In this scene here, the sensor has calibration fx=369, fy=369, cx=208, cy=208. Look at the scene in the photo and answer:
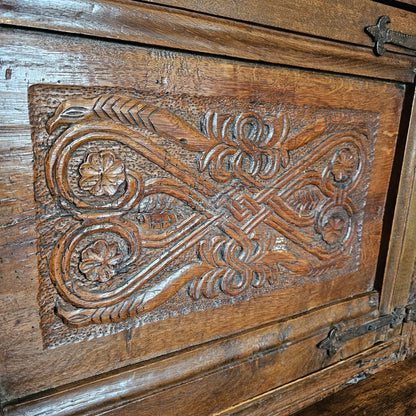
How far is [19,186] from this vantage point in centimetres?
51

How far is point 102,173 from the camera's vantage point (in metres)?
0.56

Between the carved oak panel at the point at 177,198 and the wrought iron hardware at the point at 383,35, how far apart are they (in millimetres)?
130

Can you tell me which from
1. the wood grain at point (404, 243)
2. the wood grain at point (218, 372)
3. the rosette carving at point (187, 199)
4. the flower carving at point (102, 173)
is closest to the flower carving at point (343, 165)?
the rosette carving at point (187, 199)

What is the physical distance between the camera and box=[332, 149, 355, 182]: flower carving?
2.59ft

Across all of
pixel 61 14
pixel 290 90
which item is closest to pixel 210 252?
pixel 290 90

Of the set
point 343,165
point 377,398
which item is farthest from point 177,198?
point 377,398

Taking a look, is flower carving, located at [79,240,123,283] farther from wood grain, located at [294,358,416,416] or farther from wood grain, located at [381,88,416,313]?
wood grain, located at [381,88,416,313]

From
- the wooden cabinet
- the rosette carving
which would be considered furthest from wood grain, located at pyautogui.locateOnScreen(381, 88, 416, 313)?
the rosette carving

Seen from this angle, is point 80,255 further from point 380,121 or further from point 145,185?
point 380,121

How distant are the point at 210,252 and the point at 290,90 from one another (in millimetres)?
335

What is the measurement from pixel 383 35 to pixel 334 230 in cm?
41

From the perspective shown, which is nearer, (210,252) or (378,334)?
(210,252)

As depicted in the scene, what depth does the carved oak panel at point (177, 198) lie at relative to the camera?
55cm

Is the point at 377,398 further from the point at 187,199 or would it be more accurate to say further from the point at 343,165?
the point at 187,199
